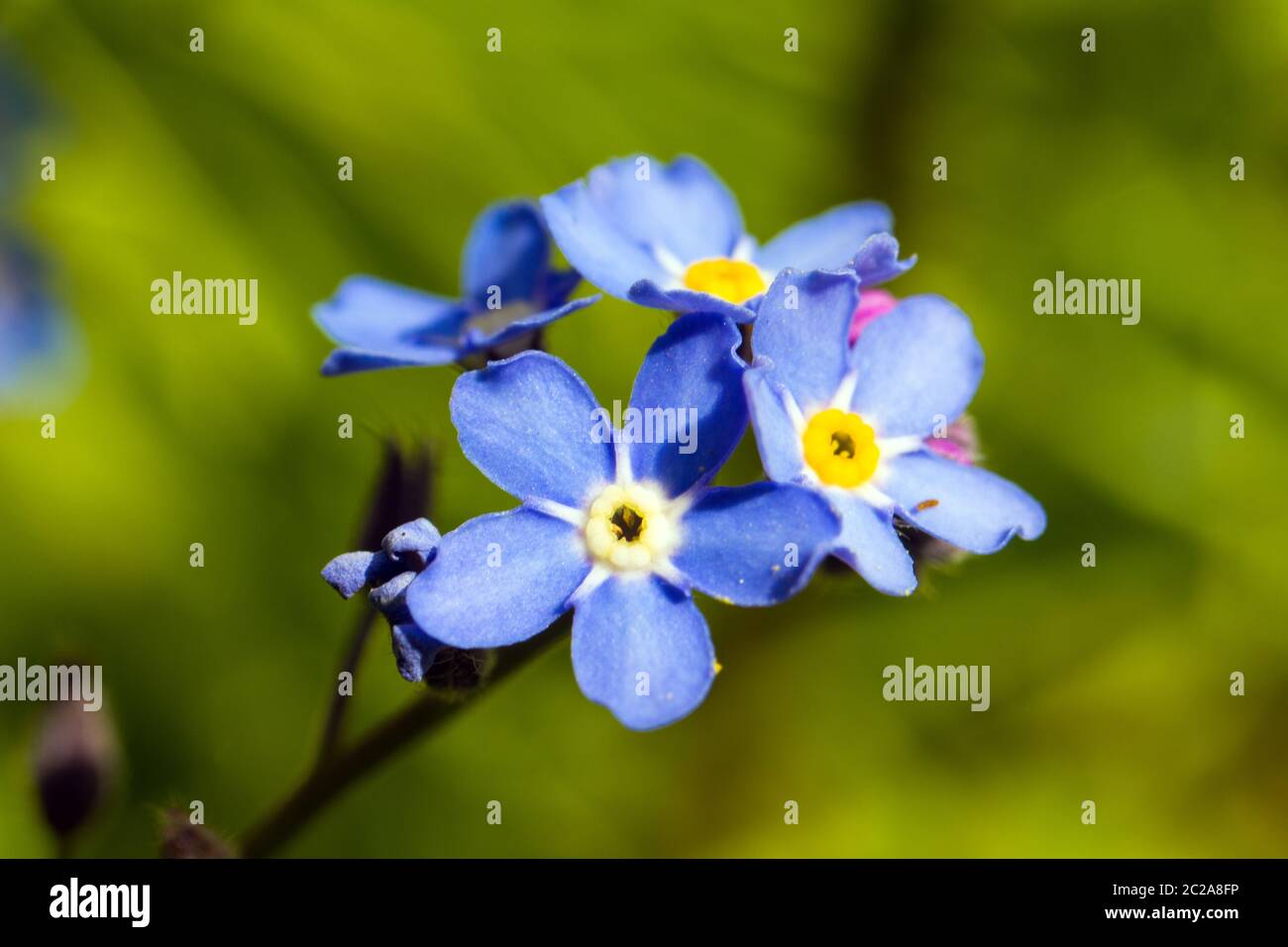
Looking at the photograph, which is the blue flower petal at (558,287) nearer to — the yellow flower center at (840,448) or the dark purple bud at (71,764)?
the yellow flower center at (840,448)

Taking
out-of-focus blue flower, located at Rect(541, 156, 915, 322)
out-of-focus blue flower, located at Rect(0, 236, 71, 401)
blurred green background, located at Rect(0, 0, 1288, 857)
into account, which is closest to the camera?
out-of-focus blue flower, located at Rect(541, 156, 915, 322)

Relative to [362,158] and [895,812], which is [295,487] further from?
[895,812]

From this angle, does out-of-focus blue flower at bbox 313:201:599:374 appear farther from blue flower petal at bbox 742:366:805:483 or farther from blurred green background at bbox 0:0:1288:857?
blurred green background at bbox 0:0:1288:857

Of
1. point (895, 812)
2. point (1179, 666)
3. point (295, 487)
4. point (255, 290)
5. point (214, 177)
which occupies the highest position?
point (214, 177)
